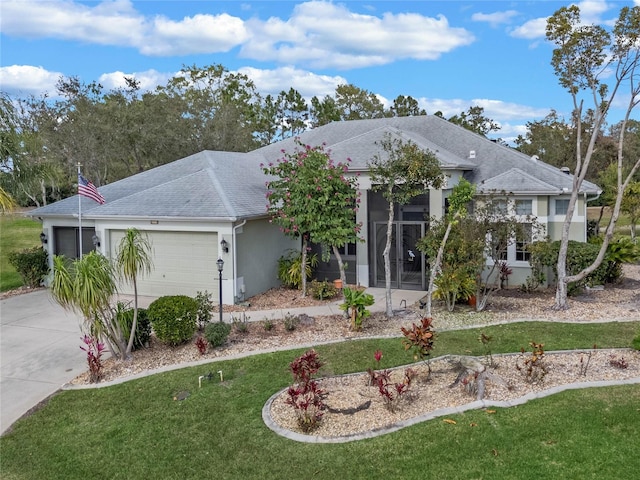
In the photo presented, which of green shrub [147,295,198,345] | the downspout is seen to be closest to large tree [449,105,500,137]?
the downspout

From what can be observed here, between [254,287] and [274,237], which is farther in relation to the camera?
[274,237]

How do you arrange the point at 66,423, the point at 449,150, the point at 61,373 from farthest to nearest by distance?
the point at 449,150 → the point at 61,373 → the point at 66,423

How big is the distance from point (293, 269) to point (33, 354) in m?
8.21

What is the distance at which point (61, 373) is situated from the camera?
9.97m

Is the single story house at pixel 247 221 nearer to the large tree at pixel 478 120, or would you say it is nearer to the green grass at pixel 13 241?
the green grass at pixel 13 241

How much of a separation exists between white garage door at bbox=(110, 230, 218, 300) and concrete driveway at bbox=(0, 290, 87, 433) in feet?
10.1

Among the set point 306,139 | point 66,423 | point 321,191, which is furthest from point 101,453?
point 306,139

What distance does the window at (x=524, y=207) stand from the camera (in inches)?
640

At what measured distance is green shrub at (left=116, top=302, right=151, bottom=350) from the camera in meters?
10.5

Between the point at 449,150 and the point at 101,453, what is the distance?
17.2 meters

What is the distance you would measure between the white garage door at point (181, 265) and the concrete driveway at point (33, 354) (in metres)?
3.07

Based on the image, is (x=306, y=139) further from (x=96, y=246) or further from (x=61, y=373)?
(x=61, y=373)

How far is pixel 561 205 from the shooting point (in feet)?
53.3

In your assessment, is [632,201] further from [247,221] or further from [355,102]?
[355,102]
